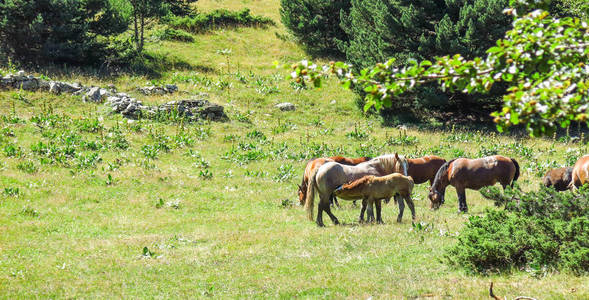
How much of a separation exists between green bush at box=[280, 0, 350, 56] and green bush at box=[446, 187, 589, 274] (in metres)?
35.8

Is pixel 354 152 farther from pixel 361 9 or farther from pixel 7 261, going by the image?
pixel 7 261

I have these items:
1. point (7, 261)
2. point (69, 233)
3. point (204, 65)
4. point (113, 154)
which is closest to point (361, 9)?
point (204, 65)

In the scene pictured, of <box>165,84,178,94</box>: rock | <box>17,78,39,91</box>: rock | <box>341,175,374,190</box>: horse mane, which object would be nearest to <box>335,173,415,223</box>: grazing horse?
<box>341,175,374,190</box>: horse mane

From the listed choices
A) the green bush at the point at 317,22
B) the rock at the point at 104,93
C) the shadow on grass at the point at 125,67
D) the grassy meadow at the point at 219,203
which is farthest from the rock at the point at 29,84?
the green bush at the point at 317,22

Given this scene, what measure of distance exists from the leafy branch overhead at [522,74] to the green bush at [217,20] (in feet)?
146

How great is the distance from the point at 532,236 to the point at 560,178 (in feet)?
31.9

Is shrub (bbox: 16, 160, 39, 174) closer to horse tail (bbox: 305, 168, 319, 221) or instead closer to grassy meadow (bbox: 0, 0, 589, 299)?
grassy meadow (bbox: 0, 0, 589, 299)

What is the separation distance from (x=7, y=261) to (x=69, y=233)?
294cm

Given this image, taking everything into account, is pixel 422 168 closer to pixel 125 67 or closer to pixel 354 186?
pixel 354 186

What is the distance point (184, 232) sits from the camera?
1611cm

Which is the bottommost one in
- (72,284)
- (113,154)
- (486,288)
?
(113,154)

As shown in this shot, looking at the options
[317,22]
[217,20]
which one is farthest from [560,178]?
[217,20]

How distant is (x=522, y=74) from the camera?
754 cm

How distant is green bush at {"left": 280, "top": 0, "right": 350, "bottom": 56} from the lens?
45.2 meters
